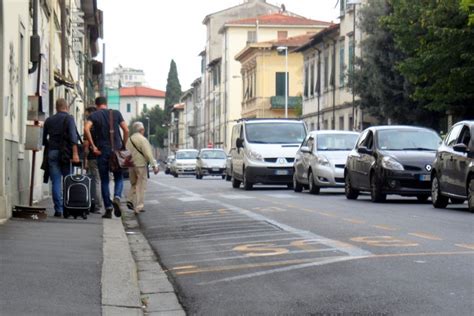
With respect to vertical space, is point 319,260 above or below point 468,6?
below

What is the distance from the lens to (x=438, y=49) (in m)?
41.3

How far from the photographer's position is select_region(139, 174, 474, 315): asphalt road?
905 cm

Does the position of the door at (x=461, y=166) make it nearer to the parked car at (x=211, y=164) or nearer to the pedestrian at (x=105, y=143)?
the pedestrian at (x=105, y=143)

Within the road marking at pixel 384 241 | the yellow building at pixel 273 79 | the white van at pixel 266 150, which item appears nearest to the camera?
the road marking at pixel 384 241

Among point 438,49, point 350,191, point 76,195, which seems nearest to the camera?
point 76,195

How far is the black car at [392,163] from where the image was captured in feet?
81.3

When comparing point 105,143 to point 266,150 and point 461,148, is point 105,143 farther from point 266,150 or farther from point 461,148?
point 266,150

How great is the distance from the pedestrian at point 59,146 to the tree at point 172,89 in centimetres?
17127

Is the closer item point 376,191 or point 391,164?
point 391,164

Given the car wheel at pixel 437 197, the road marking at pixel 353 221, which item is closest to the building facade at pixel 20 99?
the road marking at pixel 353 221

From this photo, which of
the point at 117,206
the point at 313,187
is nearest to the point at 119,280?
the point at 117,206

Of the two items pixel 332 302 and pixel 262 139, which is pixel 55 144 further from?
pixel 262 139

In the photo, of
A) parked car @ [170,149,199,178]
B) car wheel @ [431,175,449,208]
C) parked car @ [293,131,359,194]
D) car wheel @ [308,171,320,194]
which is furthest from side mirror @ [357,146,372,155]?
parked car @ [170,149,199,178]

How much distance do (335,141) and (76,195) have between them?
14163 millimetres
